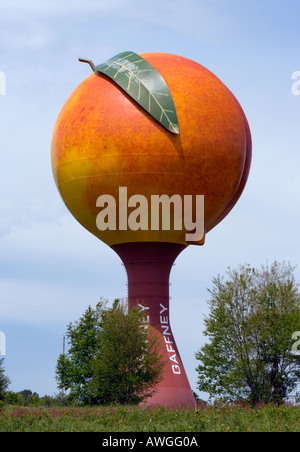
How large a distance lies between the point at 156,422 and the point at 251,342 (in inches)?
598

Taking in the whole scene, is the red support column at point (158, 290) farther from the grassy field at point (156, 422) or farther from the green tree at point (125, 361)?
the grassy field at point (156, 422)

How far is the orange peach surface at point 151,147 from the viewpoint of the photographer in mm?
33594

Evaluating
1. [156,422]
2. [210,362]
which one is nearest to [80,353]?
[210,362]

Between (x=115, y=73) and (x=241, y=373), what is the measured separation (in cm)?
1466

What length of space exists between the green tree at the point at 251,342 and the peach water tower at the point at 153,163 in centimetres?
325

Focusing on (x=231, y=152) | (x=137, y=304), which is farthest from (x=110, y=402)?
(x=231, y=152)

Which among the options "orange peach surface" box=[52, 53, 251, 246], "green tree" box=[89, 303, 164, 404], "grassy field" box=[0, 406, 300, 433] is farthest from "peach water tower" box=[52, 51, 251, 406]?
"grassy field" box=[0, 406, 300, 433]

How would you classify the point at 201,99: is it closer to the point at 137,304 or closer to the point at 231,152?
the point at 231,152

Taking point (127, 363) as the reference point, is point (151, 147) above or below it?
above

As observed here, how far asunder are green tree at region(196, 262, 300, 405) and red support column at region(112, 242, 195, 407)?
3.24 m

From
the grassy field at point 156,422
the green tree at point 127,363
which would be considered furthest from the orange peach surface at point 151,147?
the grassy field at point 156,422

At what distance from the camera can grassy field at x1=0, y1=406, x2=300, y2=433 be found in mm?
21797

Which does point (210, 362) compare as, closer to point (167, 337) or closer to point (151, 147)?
point (167, 337)

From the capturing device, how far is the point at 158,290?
120ft
